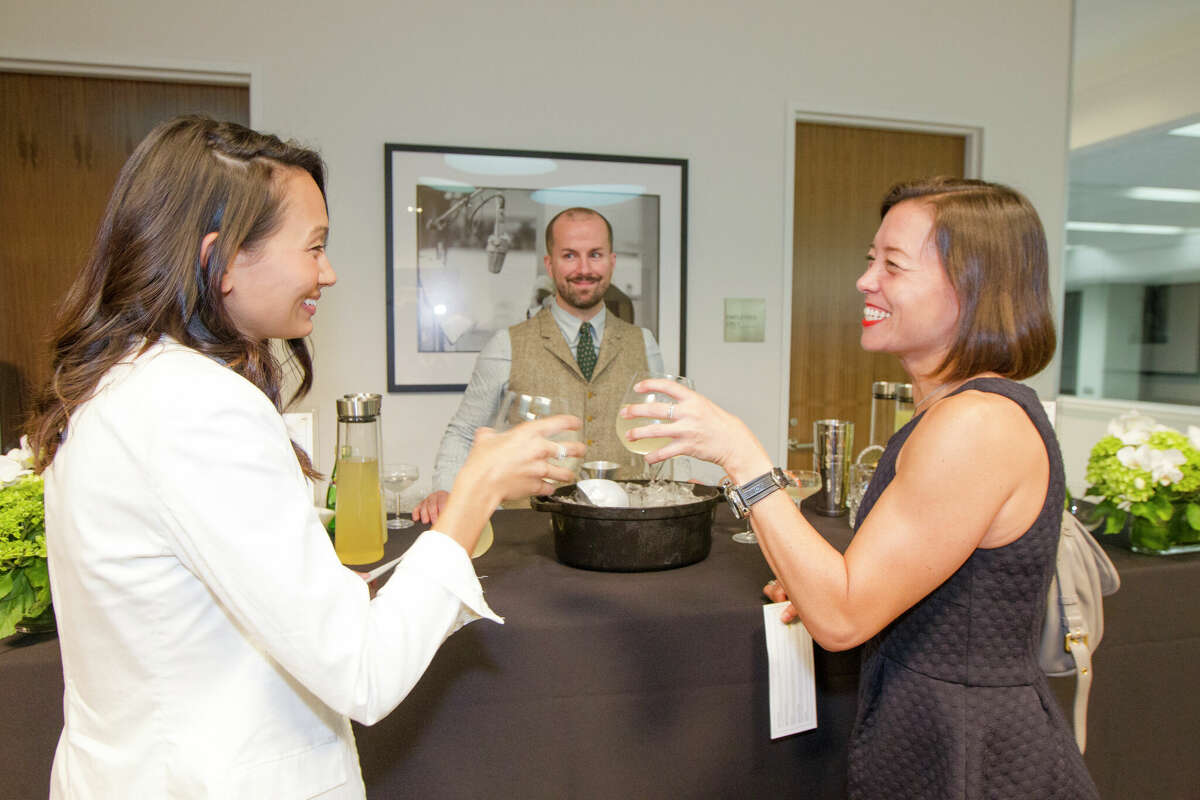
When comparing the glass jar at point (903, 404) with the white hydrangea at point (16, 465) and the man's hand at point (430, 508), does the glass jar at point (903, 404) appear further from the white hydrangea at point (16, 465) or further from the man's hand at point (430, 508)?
the white hydrangea at point (16, 465)

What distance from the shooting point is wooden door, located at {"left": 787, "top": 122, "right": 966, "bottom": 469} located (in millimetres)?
3525

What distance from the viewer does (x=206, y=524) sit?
2.34 feet

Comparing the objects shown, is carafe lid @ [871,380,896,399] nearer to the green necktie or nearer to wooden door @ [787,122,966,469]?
the green necktie

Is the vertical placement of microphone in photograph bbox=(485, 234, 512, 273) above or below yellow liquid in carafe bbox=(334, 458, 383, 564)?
above

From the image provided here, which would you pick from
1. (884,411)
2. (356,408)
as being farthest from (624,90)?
(356,408)

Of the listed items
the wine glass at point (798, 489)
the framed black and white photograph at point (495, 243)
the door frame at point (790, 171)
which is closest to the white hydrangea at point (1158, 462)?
the wine glass at point (798, 489)

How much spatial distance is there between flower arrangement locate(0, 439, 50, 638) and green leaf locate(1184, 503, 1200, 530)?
2230mm

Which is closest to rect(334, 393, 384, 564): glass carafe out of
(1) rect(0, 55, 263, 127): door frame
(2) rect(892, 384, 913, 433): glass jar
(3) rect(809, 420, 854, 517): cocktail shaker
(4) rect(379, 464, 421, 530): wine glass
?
(4) rect(379, 464, 421, 530): wine glass

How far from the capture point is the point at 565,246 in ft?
9.00

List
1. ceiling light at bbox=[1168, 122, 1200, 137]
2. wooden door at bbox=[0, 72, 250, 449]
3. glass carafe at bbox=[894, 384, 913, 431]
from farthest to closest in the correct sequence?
ceiling light at bbox=[1168, 122, 1200, 137], wooden door at bbox=[0, 72, 250, 449], glass carafe at bbox=[894, 384, 913, 431]

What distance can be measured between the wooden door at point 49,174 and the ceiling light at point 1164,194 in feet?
18.4

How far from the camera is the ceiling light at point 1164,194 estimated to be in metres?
4.84

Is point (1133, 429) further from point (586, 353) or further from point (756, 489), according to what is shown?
point (586, 353)

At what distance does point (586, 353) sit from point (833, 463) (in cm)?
A: 102
